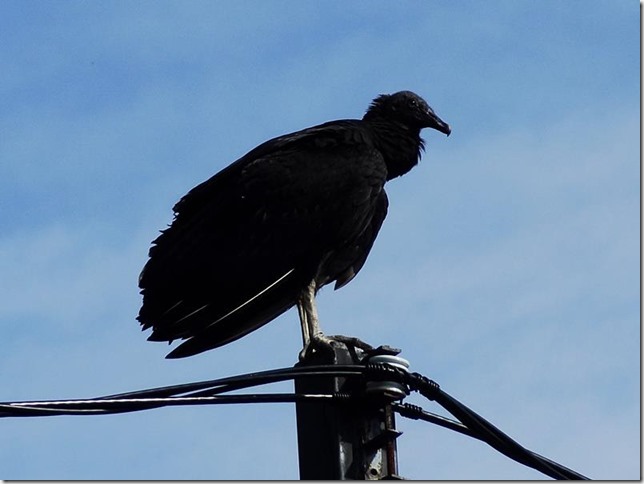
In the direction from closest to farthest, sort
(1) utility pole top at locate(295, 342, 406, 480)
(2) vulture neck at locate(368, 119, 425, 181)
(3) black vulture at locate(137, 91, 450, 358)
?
(1) utility pole top at locate(295, 342, 406, 480) < (3) black vulture at locate(137, 91, 450, 358) < (2) vulture neck at locate(368, 119, 425, 181)

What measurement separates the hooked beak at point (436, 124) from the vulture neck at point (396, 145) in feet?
0.26

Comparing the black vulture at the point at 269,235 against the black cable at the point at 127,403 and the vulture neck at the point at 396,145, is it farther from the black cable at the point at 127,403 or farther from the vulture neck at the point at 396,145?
the black cable at the point at 127,403

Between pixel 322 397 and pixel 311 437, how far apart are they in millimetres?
118

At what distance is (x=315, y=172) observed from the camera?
5668mm

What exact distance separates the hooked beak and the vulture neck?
79 millimetres

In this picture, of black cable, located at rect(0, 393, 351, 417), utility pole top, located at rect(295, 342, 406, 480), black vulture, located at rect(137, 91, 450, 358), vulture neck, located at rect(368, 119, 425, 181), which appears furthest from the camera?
vulture neck, located at rect(368, 119, 425, 181)

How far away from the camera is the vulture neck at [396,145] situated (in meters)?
6.08

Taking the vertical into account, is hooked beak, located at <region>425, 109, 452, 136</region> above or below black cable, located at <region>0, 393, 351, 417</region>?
above

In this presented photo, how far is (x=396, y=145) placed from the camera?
6.12 metres

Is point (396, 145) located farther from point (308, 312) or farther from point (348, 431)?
point (348, 431)

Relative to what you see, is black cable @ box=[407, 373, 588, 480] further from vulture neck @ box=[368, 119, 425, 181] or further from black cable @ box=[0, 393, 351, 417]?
vulture neck @ box=[368, 119, 425, 181]

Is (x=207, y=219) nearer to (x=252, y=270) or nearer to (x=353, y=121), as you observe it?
(x=252, y=270)

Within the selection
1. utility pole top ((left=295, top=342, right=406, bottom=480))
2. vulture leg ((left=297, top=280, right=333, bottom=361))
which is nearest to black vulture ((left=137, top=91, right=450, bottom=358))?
vulture leg ((left=297, top=280, right=333, bottom=361))

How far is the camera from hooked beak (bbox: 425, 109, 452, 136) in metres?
6.30
